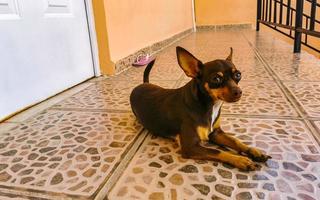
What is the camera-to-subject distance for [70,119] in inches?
41.3

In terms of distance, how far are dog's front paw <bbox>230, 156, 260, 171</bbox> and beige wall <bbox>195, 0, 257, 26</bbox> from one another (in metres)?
4.38

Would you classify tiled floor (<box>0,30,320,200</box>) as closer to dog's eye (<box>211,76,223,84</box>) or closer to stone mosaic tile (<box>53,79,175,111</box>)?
stone mosaic tile (<box>53,79,175,111</box>)

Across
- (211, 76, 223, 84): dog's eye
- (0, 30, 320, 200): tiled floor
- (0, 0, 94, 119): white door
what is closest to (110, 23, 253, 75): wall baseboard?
(0, 0, 94, 119): white door

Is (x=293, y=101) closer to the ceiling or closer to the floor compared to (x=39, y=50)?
closer to the floor

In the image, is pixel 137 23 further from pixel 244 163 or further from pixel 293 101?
pixel 244 163

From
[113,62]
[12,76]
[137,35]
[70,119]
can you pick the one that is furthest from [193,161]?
[137,35]

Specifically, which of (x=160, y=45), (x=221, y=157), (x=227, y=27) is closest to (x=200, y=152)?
(x=221, y=157)

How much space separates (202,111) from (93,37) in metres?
1.05

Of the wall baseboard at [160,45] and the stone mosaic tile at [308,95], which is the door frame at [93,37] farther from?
the stone mosaic tile at [308,95]

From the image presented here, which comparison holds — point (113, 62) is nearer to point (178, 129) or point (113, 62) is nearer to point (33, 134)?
point (33, 134)

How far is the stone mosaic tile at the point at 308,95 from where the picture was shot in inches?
39.6

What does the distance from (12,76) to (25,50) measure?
0.13 meters

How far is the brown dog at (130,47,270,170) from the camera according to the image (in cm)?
70

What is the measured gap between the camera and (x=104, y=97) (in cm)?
130
